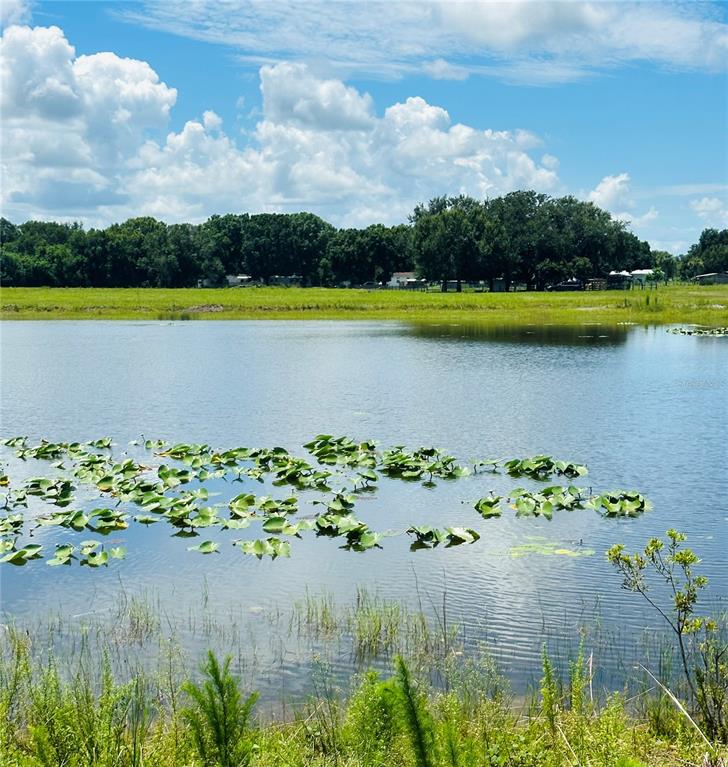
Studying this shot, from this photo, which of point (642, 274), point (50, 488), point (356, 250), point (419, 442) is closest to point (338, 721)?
point (50, 488)

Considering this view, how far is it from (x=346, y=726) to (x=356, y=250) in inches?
5109

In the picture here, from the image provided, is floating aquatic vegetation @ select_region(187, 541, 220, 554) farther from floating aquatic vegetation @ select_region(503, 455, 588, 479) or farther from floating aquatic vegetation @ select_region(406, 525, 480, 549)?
floating aquatic vegetation @ select_region(503, 455, 588, 479)

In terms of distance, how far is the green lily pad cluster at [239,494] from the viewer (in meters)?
12.6

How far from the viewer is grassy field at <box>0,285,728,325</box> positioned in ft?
232

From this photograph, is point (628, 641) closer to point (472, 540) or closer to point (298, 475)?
point (472, 540)

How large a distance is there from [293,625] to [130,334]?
48.6 m

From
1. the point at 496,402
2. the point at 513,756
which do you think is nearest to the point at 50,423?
the point at 496,402

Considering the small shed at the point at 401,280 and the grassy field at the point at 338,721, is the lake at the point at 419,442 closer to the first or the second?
the grassy field at the point at 338,721

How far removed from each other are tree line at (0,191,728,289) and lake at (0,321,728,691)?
194ft

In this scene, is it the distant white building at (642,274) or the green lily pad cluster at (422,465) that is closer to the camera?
the green lily pad cluster at (422,465)

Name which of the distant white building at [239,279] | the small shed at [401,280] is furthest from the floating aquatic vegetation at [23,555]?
the distant white building at [239,279]

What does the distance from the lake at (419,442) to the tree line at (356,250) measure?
59100 millimetres

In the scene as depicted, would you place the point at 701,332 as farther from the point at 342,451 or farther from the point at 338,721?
the point at 338,721

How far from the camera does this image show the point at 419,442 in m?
19.9
